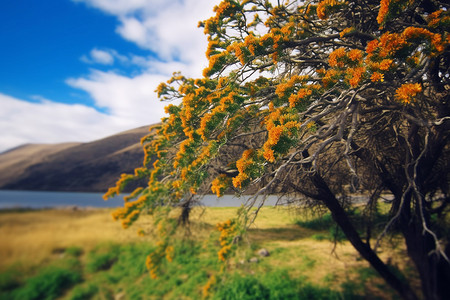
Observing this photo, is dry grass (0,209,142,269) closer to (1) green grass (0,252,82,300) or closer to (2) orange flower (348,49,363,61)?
(1) green grass (0,252,82,300)

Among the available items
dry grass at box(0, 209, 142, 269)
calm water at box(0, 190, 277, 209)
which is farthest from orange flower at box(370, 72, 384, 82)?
dry grass at box(0, 209, 142, 269)

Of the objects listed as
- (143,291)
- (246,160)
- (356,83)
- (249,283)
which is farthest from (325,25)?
(143,291)

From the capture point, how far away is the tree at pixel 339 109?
294 centimetres

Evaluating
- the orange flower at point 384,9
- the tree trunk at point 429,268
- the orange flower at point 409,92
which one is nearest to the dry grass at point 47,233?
the tree trunk at point 429,268

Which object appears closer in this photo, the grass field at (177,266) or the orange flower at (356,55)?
the orange flower at (356,55)

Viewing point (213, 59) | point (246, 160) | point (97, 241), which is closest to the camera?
point (246, 160)

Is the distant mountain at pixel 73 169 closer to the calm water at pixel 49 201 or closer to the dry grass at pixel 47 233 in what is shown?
the calm water at pixel 49 201

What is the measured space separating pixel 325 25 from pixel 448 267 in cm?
606

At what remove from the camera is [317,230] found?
13.5 meters

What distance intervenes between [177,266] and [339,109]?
30.9ft

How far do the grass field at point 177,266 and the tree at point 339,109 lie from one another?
1.98 meters

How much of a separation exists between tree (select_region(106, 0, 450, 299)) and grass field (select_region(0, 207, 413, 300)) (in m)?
1.98

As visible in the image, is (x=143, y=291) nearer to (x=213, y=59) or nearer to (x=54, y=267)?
(x=54, y=267)

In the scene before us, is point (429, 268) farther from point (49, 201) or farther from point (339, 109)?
point (49, 201)
